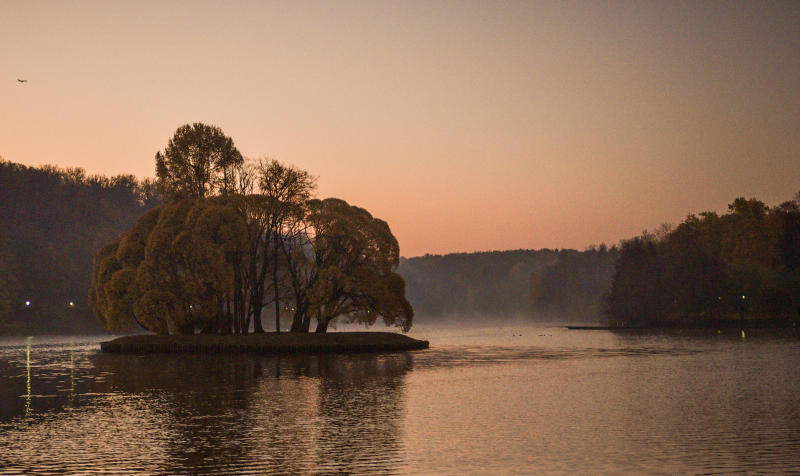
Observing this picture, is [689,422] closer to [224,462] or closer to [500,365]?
[224,462]

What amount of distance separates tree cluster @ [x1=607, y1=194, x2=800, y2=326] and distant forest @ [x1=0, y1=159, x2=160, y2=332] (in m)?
97.5

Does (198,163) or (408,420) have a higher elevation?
(198,163)

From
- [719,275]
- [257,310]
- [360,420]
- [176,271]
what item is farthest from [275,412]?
[719,275]

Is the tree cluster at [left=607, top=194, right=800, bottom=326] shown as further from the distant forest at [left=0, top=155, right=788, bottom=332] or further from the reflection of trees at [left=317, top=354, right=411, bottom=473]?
the reflection of trees at [left=317, top=354, right=411, bottom=473]

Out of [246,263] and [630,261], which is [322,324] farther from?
[630,261]

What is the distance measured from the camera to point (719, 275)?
464ft

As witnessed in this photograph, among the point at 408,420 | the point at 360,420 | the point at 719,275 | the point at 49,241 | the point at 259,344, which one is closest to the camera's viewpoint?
the point at 360,420

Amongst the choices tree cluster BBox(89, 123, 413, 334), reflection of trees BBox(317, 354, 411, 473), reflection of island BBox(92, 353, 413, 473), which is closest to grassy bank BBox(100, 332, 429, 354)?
tree cluster BBox(89, 123, 413, 334)

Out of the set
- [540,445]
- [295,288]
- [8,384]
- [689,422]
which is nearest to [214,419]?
[540,445]

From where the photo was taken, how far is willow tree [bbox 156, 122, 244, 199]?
92375 millimetres

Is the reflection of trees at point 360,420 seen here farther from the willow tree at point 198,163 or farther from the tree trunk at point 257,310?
the willow tree at point 198,163

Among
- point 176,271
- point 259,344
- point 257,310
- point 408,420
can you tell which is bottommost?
point 408,420

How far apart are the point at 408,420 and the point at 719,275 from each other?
Result: 407 ft

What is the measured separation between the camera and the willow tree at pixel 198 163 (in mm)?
92375
